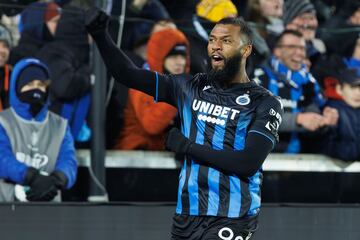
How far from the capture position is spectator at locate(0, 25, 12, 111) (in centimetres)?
634

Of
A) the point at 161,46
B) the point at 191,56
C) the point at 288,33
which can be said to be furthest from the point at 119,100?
the point at 288,33

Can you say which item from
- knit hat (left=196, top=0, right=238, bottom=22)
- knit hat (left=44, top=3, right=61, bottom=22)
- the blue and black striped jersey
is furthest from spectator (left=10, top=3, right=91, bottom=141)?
the blue and black striped jersey

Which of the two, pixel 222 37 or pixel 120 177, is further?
pixel 120 177

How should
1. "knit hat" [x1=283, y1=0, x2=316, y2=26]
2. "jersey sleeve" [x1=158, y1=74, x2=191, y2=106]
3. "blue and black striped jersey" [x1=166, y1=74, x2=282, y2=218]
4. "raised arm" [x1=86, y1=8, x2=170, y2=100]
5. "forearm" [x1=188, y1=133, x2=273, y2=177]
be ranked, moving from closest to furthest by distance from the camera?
"raised arm" [x1=86, y1=8, x2=170, y2=100] < "forearm" [x1=188, y1=133, x2=273, y2=177] < "blue and black striped jersey" [x1=166, y1=74, x2=282, y2=218] < "jersey sleeve" [x1=158, y1=74, x2=191, y2=106] < "knit hat" [x1=283, y1=0, x2=316, y2=26]

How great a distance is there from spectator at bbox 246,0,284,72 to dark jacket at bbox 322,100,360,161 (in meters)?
0.83

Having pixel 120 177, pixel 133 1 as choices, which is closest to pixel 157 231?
pixel 120 177

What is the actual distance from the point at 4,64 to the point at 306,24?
2651mm

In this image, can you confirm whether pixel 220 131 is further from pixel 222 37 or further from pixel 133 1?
pixel 133 1

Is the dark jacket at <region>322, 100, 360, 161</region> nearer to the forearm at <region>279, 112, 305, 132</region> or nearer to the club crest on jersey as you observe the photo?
the forearm at <region>279, 112, 305, 132</region>

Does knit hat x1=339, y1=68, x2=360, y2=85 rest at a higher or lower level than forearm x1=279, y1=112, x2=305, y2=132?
higher

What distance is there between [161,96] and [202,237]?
0.69 m

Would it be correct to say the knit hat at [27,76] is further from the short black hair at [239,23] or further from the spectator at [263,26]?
the short black hair at [239,23]

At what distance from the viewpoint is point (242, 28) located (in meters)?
3.82

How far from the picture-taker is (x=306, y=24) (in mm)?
7254
